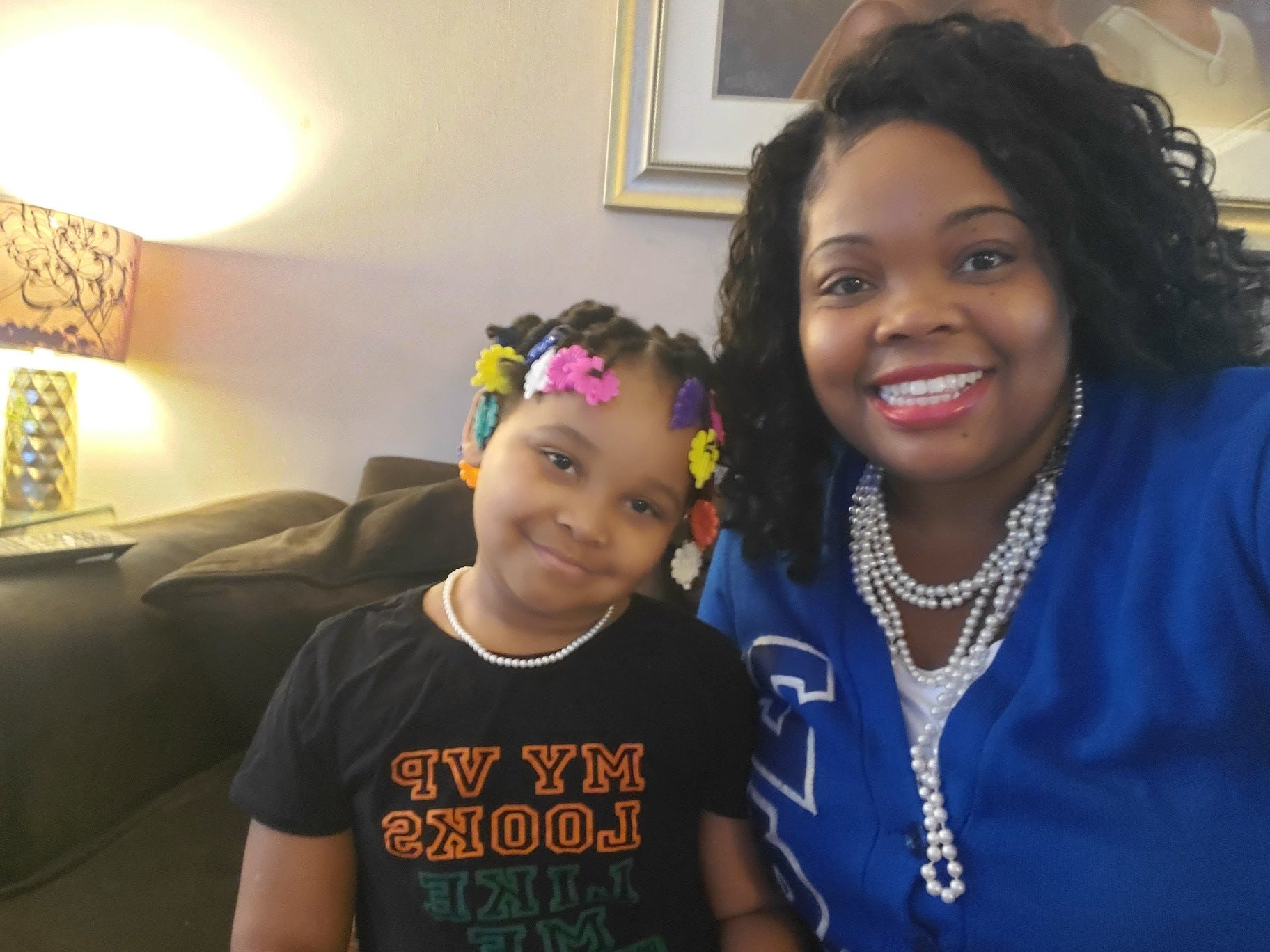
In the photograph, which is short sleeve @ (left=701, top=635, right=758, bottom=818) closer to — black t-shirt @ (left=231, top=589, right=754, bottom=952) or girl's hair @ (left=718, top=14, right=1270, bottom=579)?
black t-shirt @ (left=231, top=589, right=754, bottom=952)

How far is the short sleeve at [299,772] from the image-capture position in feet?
2.23

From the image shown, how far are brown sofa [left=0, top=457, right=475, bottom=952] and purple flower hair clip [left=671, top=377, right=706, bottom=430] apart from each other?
563mm

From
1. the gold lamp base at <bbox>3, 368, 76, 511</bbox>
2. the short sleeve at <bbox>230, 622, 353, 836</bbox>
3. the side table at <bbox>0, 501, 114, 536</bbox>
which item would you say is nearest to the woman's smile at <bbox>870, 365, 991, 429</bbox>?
the short sleeve at <bbox>230, 622, 353, 836</bbox>

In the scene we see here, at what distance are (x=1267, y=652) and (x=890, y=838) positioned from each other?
Result: 29 cm

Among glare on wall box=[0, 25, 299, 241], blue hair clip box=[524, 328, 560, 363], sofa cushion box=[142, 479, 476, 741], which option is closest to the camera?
blue hair clip box=[524, 328, 560, 363]

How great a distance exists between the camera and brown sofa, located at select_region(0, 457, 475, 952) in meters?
0.87

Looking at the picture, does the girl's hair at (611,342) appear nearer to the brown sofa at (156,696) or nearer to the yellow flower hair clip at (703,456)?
the yellow flower hair clip at (703,456)

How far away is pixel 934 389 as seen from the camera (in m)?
0.61

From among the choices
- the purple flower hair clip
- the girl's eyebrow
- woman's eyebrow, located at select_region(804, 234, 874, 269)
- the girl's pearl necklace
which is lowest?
the girl's pearl necklace

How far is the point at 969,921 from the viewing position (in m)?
0.57

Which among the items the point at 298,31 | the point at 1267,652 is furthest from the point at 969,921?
the point at 298,31

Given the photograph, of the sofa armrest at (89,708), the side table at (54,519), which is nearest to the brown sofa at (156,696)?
the sofa armrest at (89,708)

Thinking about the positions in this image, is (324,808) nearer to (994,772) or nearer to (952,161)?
(994,772)

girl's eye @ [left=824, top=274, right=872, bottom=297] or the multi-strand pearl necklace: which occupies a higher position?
girl's eye @ [left=824, top=274, right=872, bottom=297]
